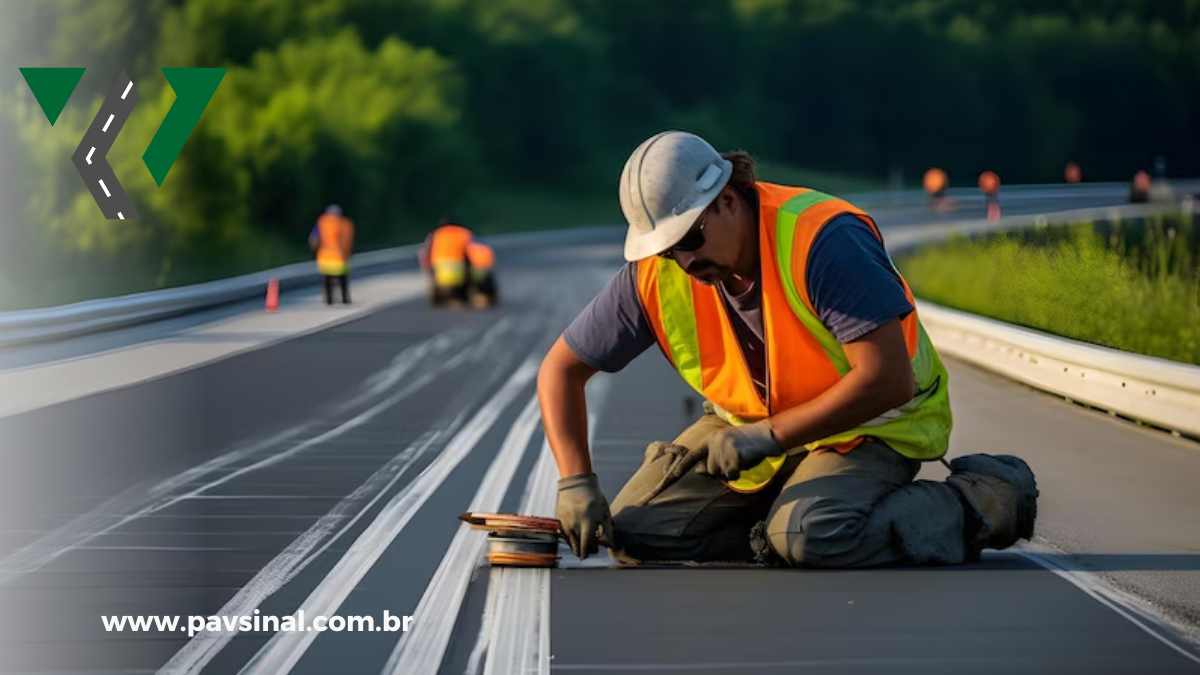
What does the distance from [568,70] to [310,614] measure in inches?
3979

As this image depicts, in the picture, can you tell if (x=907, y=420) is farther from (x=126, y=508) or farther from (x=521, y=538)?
(x=126, y=508)

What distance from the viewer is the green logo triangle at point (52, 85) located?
68469mm

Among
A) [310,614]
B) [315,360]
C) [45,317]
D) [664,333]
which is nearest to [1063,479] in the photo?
[664,333]

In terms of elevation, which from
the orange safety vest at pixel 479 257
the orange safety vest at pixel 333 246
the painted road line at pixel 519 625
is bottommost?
the painted road line at pixel 519 625

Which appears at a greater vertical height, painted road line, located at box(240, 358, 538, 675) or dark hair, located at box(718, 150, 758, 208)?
dark hair, located at box(718, 150, 758, 208)

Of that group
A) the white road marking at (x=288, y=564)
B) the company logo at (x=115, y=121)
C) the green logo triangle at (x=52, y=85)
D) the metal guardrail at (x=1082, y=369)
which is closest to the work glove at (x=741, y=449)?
the white road marking at (x=288, y=564)

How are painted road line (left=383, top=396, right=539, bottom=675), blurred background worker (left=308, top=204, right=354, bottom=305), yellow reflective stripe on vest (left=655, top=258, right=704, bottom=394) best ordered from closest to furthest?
painted road line (left=383, top=396, right=539, bottom=675), yellow reflective stripe on vest (left=655, top=258, right=704, bottom=394), blurred background worker (left=308, top=204, right=354, bottom=305)

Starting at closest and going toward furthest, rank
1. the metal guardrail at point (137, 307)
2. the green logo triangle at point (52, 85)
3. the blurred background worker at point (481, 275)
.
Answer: the metal guardrail at point (137, 307), the blurred background worker at point (481, 275), the green logo triangle at point (52, 85)

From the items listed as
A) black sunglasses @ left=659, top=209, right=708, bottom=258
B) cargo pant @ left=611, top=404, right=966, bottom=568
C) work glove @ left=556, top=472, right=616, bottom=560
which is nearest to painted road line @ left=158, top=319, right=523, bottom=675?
work glove @ left=556, top=472, right=616, bottom=560

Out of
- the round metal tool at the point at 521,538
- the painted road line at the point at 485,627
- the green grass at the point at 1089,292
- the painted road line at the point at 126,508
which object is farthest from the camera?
the green grass at the point at 1089,292

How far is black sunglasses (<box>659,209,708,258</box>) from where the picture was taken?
7.79 m

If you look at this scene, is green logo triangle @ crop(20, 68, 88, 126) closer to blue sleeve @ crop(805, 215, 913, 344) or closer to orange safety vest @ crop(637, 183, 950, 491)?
orange safety vest @ crop(637, 183, 950, 491)

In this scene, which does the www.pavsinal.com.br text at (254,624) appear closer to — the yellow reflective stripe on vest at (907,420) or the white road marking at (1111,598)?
the yellow reflective stripe on vest at (907,420)

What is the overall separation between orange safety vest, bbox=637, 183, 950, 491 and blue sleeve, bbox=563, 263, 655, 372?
0.05m
